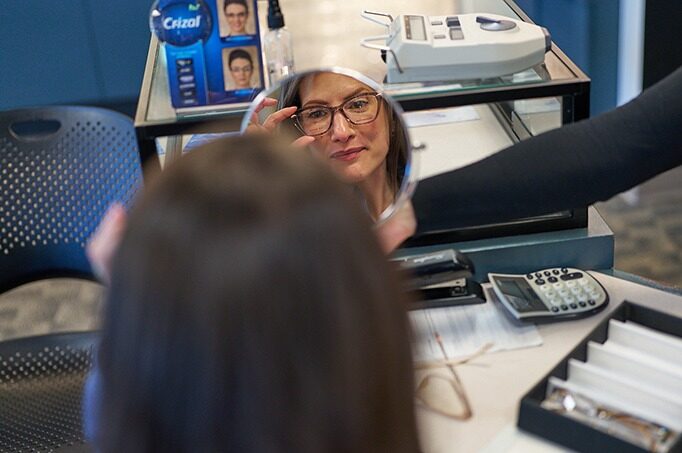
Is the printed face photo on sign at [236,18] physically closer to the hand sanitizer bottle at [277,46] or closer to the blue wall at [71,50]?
the hand sanitizer bottle at [277,46]

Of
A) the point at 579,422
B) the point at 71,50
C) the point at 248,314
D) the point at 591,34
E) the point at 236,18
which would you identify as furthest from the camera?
the point at 71,50

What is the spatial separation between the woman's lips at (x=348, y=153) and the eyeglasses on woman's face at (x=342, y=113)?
0.12 feet

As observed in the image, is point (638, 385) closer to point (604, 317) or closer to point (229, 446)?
point (604, 317)

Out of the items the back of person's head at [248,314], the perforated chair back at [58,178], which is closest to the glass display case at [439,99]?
the perforated chair back at [58,178]

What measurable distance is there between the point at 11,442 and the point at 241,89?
616mm

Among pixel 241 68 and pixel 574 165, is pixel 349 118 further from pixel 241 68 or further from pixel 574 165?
pixel 574 165

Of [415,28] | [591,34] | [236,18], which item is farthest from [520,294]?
[591,34]

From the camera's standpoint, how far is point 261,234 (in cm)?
51

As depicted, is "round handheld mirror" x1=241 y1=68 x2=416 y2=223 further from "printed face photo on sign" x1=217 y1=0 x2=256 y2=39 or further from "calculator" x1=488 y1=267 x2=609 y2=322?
"calculator" x1=488 y1=267 x2=609 y2=322

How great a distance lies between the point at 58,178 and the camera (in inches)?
57.2

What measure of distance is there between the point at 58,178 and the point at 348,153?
1.93 feet

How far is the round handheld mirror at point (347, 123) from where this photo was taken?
105cm

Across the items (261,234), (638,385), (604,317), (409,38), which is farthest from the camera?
(409,38)

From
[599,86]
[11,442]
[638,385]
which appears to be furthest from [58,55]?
[638,385]
